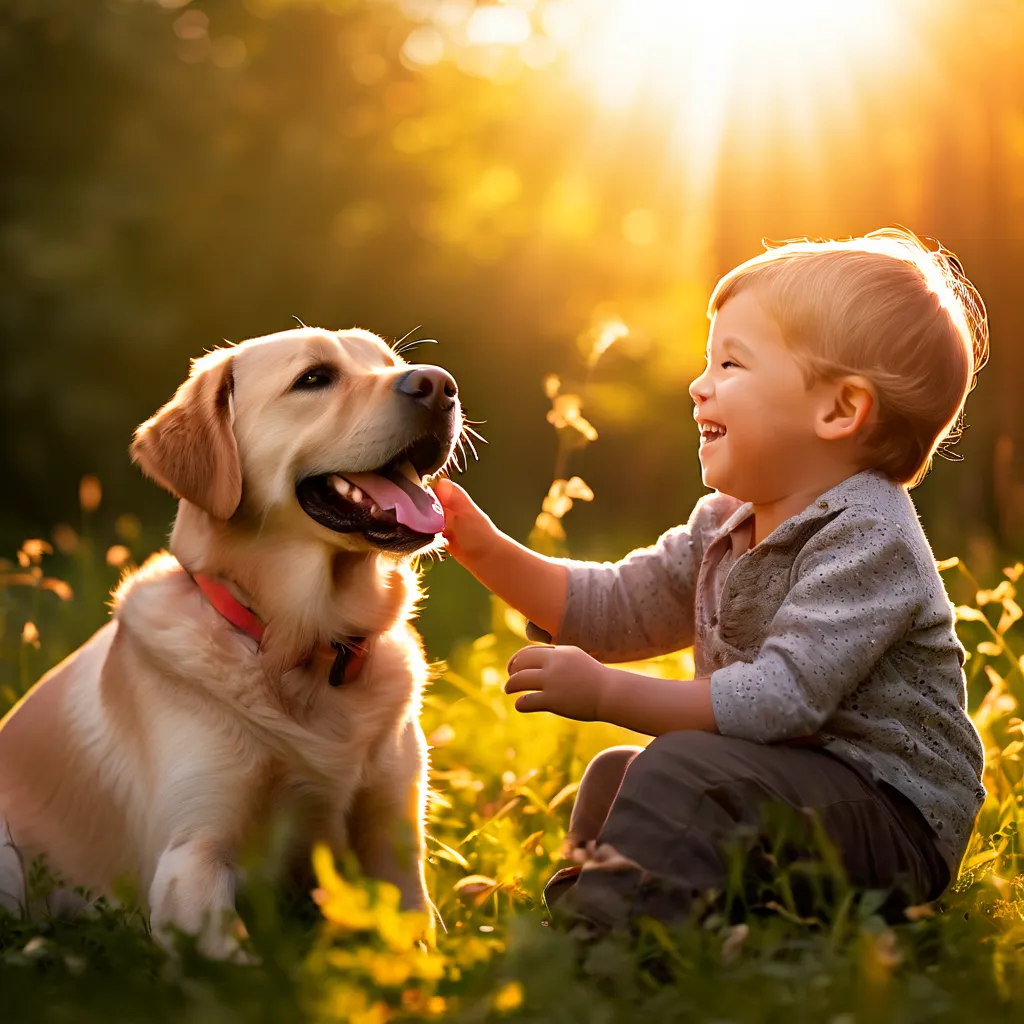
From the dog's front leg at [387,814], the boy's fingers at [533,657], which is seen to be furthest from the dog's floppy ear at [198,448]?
the boy's fingers at [533,657]

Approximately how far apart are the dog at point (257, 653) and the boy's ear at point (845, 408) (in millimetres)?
828

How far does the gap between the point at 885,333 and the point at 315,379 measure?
1.26 m

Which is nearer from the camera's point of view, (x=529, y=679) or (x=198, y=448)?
(x=529, y=679)

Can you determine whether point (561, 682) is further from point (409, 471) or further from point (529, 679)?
point (409, 471)

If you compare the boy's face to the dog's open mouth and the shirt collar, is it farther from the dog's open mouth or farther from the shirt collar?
the dog's open mouth

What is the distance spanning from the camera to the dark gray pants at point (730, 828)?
86.9 inches

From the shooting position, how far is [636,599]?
2.94 meters

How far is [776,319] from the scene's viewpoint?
2.59 meters

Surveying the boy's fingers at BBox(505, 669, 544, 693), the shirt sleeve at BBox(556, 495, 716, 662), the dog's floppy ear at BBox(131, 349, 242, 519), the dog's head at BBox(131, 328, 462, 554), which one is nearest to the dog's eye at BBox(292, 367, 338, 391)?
the dog's head at BBox(131, 328, 462, 554)

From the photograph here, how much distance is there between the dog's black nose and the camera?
9.27ft

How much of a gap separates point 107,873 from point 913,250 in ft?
7.12

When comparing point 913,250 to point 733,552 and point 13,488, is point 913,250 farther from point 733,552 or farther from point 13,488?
point 13,488

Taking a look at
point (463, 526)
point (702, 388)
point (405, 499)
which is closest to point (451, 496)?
point (463, 526)

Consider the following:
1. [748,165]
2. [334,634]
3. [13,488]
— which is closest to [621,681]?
[334,634]
